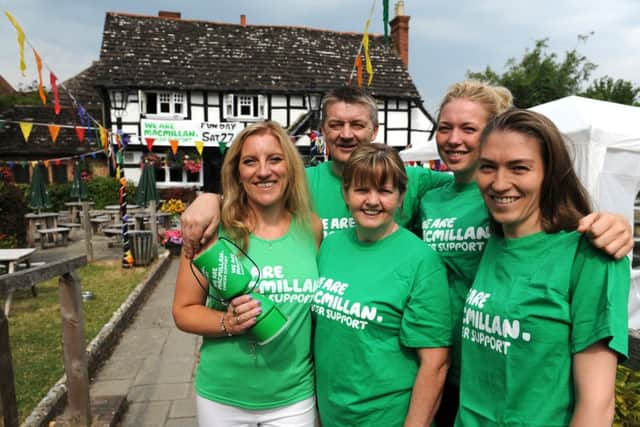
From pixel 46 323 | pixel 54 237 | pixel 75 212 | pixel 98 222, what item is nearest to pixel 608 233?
pixel 46 323

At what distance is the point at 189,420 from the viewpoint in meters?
3.56

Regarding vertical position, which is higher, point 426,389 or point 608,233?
point 608,233

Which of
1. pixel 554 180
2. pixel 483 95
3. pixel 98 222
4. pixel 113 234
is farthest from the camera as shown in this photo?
pixel 98 222

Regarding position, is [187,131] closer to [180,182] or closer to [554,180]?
[180,182]

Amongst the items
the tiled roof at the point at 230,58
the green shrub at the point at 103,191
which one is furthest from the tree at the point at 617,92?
the green shrub at the point at 103,191

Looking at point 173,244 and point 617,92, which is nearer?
point 173,244

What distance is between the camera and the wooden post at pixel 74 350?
9.86 ft

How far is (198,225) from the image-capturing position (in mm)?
1659

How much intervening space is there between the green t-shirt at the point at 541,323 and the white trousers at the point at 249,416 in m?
0.72

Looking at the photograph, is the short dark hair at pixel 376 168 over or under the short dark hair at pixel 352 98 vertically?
under

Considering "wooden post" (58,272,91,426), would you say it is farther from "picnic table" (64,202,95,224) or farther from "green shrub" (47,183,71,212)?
"green shrub" (47,183,71,212)

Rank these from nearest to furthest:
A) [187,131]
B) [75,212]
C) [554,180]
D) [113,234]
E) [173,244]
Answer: [554,180] → [173,244] → [113,234] → [75,212] → [187,131]

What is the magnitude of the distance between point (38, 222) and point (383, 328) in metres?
14.1

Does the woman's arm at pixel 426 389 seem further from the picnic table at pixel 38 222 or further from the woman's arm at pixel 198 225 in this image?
the picnic table at pixel 38 222
